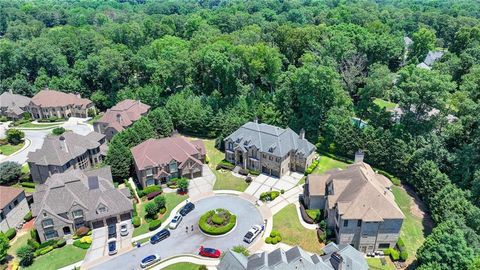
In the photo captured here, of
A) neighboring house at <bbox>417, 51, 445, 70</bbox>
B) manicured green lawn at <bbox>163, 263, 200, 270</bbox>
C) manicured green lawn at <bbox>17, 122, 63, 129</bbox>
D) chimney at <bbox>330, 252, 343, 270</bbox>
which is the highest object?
neighboring house at <bbox>417, 51, 445, 70</bbox>

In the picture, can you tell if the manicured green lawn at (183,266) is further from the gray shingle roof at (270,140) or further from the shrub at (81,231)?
the gray shingle roof at (270,140)

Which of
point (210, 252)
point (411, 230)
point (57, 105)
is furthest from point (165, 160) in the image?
point (57, 105)

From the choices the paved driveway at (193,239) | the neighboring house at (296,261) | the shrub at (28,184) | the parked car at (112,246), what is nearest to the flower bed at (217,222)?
the paved driveway at (193,239)

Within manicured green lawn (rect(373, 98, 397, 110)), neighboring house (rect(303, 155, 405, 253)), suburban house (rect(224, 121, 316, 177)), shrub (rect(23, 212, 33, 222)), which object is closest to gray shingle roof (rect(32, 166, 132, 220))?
shrub (rect(23, 212, 33, 222))

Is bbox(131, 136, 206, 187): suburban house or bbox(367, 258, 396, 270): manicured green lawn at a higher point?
bbox(131, 136, 206, 187): suburban house

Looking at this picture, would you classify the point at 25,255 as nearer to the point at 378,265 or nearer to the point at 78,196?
→ the point at 78,196

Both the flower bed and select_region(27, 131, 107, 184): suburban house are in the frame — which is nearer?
the flower bed

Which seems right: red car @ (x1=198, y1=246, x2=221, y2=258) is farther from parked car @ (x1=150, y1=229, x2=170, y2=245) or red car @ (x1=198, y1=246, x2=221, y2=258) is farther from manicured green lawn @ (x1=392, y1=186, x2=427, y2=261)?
manicured green lawn @ (x1=392, y1=186, x2=427, y2=261)
